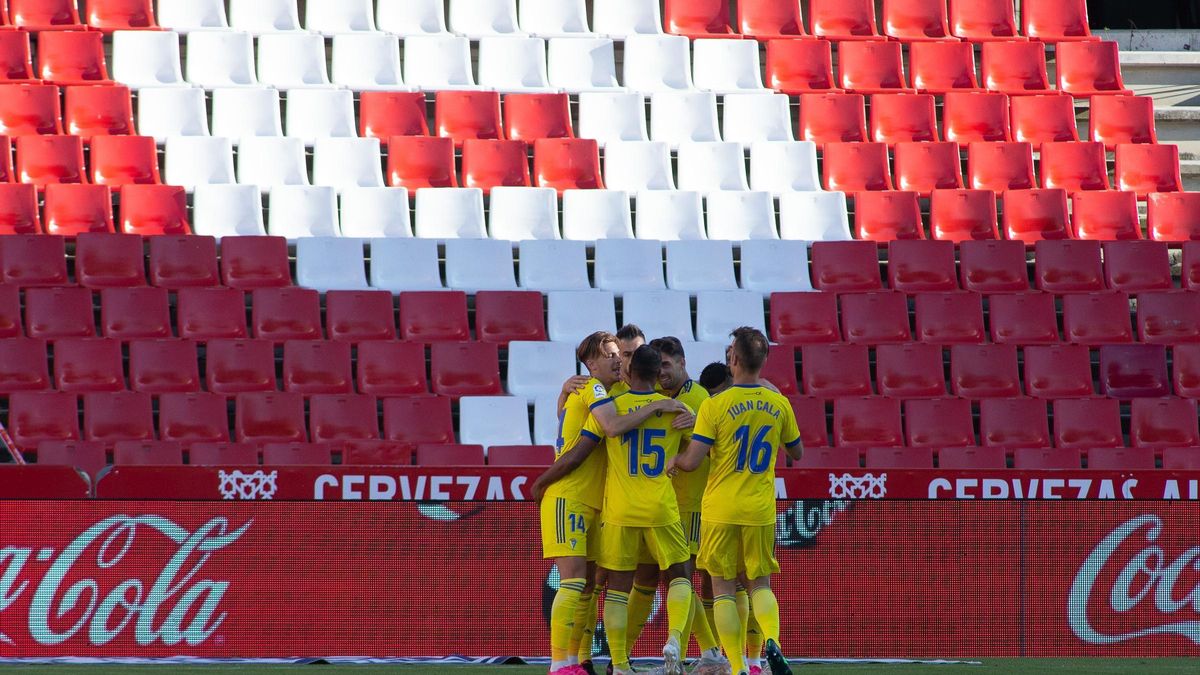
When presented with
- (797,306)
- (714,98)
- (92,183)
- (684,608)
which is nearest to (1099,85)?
(714,98)

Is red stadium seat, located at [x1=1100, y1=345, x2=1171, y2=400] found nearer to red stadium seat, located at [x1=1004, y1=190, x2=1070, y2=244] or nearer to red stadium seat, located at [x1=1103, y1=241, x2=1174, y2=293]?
red stadium seat, located at [x1=1103, y1=241, x2=1174, y2=293]

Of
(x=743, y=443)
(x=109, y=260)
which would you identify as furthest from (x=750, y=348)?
(x=109, y=260)

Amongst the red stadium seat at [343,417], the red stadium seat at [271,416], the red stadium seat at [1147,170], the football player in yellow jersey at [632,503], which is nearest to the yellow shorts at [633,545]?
the football player in yellow jersey at [632,503]

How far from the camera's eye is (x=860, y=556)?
28.2 feet

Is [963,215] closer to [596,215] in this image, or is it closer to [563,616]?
[596,215]

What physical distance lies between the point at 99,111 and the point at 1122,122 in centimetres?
923

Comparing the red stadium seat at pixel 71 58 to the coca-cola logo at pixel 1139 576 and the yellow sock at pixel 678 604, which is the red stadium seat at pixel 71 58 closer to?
the yellow sock at pixel 678 604

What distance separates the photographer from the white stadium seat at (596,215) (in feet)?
43.6

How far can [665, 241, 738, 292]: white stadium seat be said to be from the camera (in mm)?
12859

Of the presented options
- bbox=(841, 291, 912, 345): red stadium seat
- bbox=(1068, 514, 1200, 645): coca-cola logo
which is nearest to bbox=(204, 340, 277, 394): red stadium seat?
bbox=(841, 291, 912, 345): red stadium seat

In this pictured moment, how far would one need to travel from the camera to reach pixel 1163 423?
12.1 m

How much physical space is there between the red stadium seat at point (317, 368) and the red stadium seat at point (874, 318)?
3833 millimetres

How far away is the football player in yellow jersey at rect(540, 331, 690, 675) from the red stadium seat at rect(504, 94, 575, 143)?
756 cm

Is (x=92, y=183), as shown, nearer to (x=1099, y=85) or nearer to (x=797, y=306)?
(x=797, y=306)
